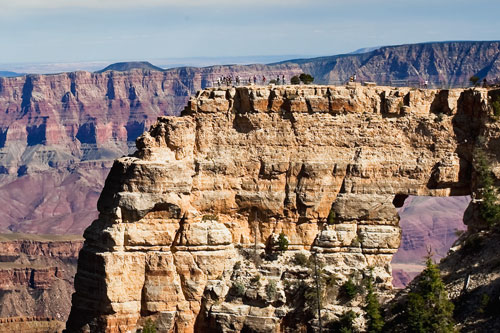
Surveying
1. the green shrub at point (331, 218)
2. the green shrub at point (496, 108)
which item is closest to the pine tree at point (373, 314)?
the green shrub at point (331, 218)

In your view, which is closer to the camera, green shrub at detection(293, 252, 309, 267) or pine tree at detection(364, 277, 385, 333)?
pine tree at detection(364, 277, 385, 333)

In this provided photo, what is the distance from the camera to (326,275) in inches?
2180

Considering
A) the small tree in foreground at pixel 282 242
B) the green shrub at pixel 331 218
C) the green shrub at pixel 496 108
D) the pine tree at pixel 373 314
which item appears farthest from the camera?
the small tree in foreground at pixel 282 242

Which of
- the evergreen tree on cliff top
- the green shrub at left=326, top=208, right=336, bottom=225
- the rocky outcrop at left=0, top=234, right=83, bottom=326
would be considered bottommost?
the rocky outcrop at left=0, top=234, right=83, bottom=326

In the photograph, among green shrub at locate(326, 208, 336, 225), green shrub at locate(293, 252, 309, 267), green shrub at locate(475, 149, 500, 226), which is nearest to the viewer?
green shrub at locate(475, 149, 500, 226)

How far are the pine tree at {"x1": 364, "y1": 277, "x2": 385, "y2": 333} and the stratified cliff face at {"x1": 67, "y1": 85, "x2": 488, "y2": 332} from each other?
2069 millimetres

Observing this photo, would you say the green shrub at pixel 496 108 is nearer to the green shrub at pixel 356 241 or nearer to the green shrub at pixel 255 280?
the green shrub at pixel 356 241

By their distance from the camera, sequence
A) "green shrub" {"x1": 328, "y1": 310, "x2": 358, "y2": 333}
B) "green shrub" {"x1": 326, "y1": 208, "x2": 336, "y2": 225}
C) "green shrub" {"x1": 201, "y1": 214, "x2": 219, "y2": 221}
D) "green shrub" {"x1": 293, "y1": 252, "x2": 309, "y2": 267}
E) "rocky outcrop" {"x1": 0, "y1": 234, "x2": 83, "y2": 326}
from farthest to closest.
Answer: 1. "rocky outcrop" {"x1": 0, "y1": 234, "x2": 83, "y2": 326}
2. "green shrub" {"x1": 201, "y1": 214, "x2": 219, "y2": 221}
3. "green shrub" {"x1": 326, "y1": 208, "x2": 336, "y2": 225}
4. "green shrub" {"x1": 293, "y1": 252, "x2": 309, "y2": 267}
5. "green shrub" {"x1": 328, "y1": 310, "x2": 358, "y2": 333}

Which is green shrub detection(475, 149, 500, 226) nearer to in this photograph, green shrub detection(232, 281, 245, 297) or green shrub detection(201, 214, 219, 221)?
green shrub detection(232, 281, 245, 297)

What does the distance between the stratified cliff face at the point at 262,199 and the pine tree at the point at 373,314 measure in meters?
2.07

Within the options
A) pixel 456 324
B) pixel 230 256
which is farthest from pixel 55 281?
pixel 456 324

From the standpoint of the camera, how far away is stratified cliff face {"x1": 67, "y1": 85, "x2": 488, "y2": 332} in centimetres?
5588

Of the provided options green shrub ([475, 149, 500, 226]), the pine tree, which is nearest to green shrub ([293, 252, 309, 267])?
the pine tree

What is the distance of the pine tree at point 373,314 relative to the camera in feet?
166
